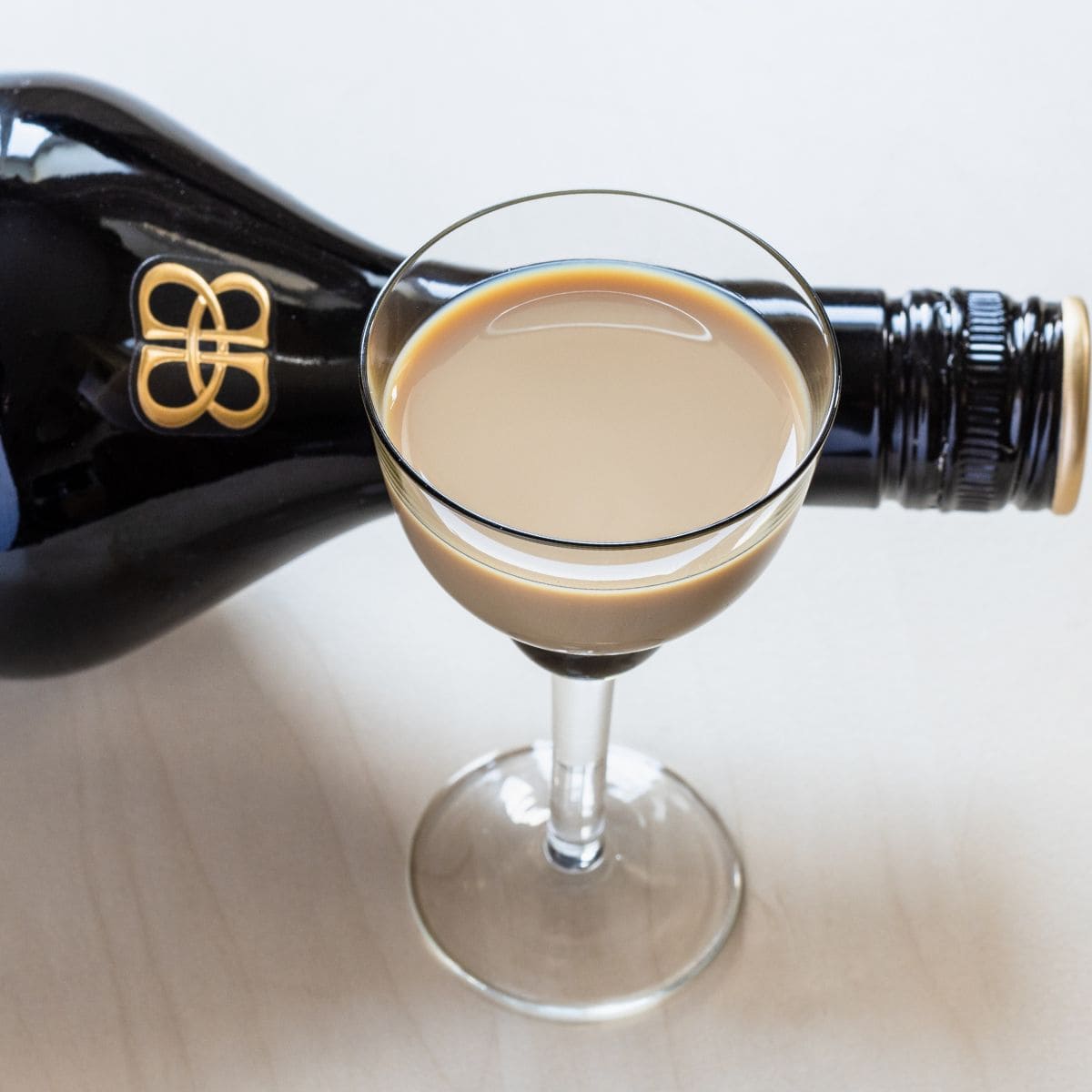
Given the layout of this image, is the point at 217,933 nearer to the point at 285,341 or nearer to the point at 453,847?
the point at 453,847

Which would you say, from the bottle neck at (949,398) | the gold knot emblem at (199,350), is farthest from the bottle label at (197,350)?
the bottle neck at (949,398)

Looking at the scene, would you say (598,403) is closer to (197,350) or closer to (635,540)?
(635,540)

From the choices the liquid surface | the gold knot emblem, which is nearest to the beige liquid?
the liquid surface

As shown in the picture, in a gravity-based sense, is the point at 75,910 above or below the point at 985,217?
below

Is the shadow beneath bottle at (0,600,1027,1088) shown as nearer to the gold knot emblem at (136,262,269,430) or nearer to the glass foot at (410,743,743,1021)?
the glass foot at (410,743,743,1021)

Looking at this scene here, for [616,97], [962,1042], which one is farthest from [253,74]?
[962,1042]

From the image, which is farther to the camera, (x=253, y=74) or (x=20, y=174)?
(x=253, y=74)
